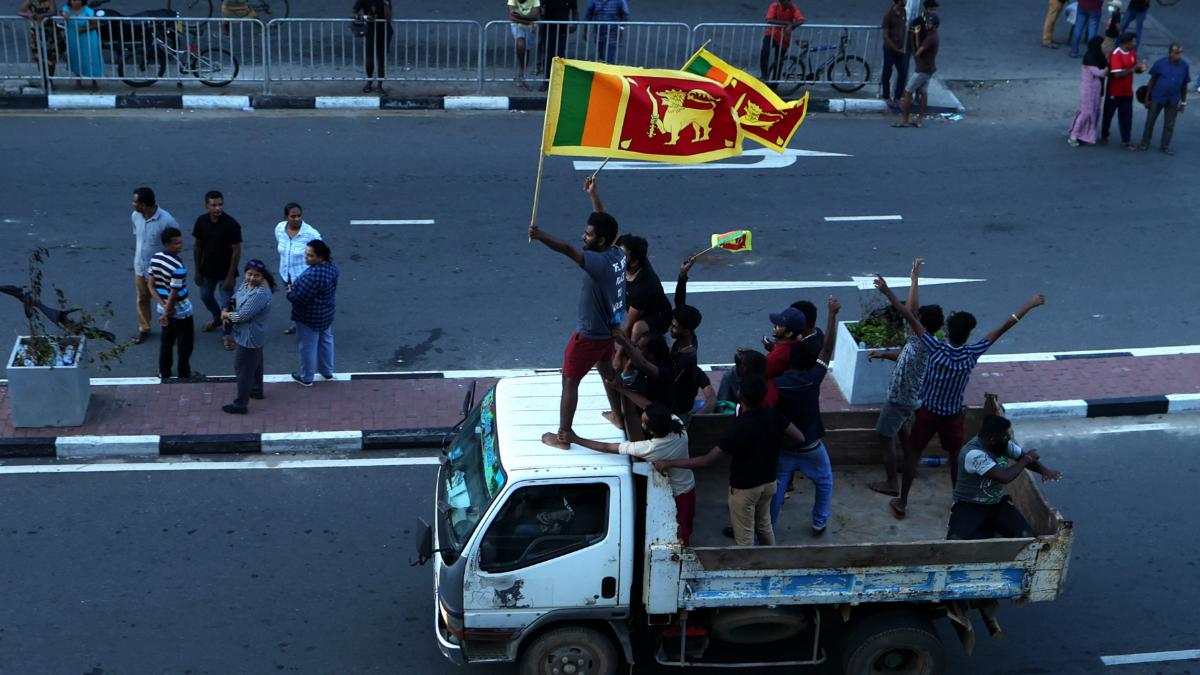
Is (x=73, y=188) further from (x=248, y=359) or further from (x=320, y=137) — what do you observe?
(x=248, y=359)

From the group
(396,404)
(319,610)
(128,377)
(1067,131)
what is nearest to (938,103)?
(1067,131)

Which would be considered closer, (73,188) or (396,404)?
(396,404)

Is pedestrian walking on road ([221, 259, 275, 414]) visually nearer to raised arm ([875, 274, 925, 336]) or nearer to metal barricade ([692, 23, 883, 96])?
raised arm ([875, 274, 925, 336])

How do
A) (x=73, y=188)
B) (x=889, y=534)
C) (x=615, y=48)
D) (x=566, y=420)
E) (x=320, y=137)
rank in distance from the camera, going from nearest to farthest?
(x=566, y=420), (x=889, y=534), (x=73, y=188), (x=320, y=137), (x=615, y=48)

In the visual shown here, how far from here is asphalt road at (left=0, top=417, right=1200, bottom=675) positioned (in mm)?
8586

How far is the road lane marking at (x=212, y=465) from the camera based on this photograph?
10.6 metres

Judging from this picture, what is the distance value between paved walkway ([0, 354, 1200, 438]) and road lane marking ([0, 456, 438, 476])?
35cm

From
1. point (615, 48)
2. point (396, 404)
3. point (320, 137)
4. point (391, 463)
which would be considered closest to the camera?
point (391, 463)

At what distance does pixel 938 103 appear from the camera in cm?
2030

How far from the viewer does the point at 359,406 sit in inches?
457

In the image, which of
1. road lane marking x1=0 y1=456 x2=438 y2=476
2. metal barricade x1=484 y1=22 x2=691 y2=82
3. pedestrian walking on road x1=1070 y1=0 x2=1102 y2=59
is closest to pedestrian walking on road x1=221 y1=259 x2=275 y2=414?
road lane marking x1=0 y1=456 x2=438 y2=476

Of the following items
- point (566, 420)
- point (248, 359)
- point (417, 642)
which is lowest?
point (417, 642)

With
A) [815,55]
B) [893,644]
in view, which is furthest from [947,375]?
[815,55]

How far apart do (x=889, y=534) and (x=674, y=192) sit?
8.46 metres
